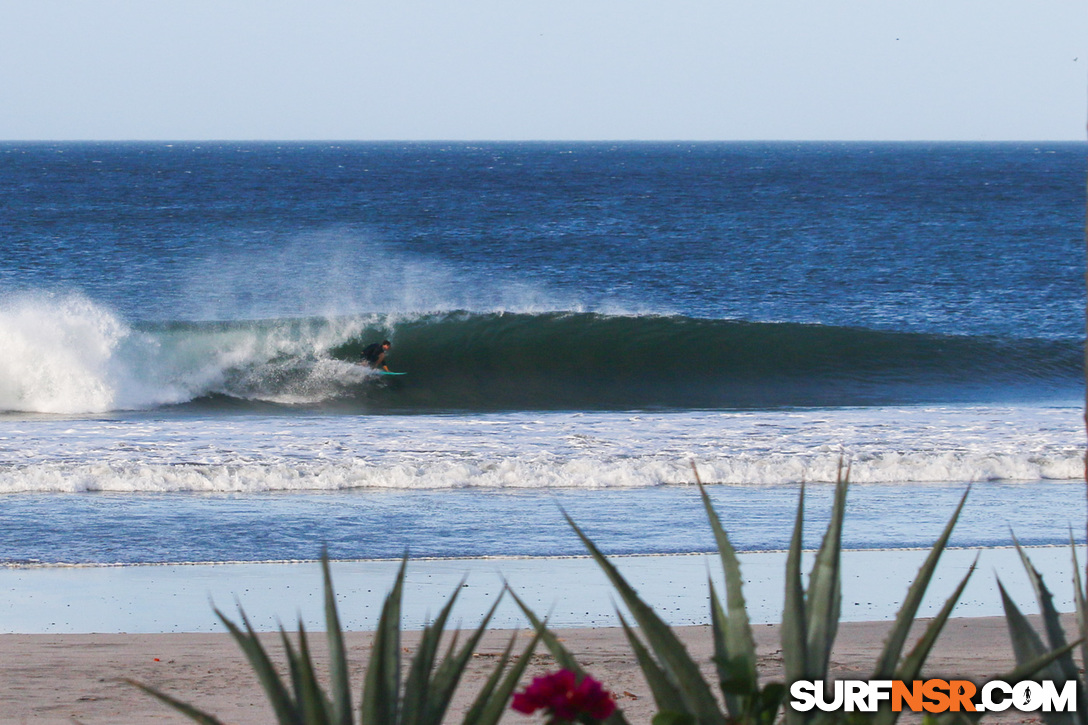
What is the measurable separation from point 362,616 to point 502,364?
15.1 meters

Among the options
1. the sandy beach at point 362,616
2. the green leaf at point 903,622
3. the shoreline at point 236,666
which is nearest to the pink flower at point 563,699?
the green leaf at point 903,622

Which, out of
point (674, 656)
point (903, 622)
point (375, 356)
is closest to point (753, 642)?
point (674, 656)

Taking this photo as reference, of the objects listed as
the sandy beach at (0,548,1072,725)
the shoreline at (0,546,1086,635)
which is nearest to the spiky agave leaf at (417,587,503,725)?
the sandy beach at (0,548,1072,725)

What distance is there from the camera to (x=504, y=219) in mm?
52312

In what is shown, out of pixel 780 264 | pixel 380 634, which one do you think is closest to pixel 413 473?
pixel 380 634

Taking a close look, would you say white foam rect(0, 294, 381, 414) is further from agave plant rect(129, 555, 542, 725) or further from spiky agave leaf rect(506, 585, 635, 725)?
spiky agave leaf rect(506, 585, 635, 725)

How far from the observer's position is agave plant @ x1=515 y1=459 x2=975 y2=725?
211cm

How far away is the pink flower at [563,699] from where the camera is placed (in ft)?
5.79

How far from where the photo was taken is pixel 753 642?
2.28m

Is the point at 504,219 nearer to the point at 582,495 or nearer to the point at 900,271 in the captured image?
the point at 900,271

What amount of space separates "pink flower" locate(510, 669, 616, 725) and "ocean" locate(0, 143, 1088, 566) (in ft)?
1.55

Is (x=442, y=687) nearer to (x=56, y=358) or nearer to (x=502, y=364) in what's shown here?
(x=56, y=358)

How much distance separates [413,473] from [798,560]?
8.74m

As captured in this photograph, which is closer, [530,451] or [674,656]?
[674,656]
